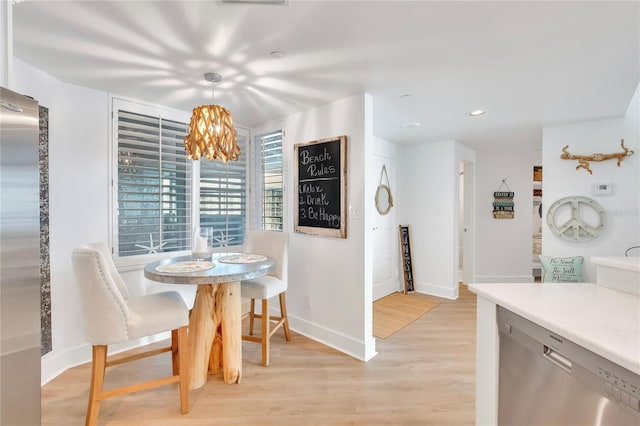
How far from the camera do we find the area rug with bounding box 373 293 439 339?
3188 mm

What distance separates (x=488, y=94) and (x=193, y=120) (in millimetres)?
2334

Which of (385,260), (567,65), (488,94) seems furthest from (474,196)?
(567,65)

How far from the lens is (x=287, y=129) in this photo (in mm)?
3207

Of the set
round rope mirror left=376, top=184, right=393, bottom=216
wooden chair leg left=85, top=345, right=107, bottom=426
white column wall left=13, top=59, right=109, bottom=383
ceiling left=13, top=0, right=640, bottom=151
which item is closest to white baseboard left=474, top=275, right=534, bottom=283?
round rope mirror left=376, top=184, right=393, bottom=216

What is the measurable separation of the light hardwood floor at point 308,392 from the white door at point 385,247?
1.46m

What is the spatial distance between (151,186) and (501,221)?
5.03 m

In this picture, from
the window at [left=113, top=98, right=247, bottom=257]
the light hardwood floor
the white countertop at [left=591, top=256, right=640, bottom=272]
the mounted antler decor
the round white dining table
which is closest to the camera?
the white countertop at [left=591, top=256, right=640, bottom=272]

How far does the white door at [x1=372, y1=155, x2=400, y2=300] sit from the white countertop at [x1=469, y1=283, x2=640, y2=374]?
267cm

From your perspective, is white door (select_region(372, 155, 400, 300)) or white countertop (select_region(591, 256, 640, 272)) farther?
white door (select_region(372, 155, 400, 300))

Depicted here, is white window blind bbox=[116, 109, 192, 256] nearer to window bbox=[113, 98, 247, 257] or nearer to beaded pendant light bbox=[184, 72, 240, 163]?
window bbox=[113, 98, 247, 257]

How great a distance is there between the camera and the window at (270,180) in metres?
3.35

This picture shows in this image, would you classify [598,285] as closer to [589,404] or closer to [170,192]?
[589,404]

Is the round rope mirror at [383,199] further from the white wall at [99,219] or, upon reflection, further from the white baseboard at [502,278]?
the white baseboard at [502,278]

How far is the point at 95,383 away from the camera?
1.68m
